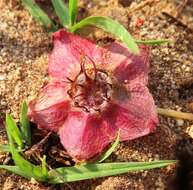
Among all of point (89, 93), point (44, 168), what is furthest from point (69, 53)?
point (44, 168)

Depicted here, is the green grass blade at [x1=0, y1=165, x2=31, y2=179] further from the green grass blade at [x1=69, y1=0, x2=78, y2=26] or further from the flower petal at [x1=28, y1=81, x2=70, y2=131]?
the green grass blade at [x1=69, y1=0, x2=78, y2=26]

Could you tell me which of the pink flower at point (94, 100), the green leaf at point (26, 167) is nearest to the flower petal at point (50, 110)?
the pink flower at point (94, 100)

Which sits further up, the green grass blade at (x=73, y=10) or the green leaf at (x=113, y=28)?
the green grass blade at (x=73, y=10)

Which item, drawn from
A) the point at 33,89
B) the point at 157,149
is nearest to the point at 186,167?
the point at 157,149

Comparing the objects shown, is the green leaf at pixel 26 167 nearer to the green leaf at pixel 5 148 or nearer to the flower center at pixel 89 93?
the green leaf at pixel 5 148

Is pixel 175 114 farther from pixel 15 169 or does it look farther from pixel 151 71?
pixel 15 169

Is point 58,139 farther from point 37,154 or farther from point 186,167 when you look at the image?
point 186,167
